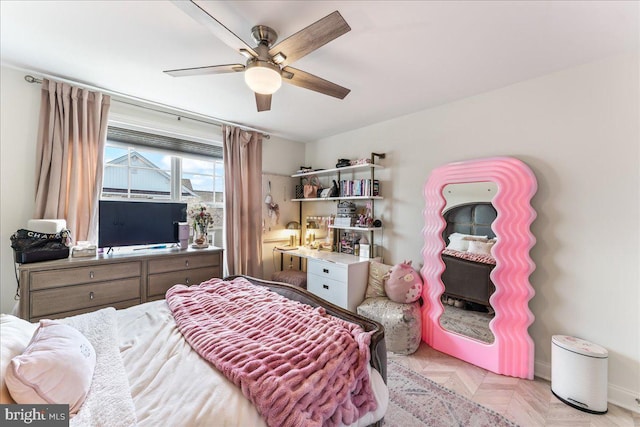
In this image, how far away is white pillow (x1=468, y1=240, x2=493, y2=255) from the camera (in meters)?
2.27

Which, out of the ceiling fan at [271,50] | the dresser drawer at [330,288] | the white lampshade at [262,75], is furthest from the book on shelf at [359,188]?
the white lampshade at [262,75]

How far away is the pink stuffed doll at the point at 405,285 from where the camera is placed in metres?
2.59

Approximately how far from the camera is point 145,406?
89 cm

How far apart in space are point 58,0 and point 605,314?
13.0 feet

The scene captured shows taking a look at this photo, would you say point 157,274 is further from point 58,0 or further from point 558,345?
point 558,345

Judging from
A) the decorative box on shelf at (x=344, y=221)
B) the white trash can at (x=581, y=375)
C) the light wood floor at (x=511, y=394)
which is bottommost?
the light wood floor at (x=511, y=394)

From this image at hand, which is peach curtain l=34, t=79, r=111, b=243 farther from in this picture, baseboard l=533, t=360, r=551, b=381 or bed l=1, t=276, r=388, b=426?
baseboard l=533, t=360, r=551, b=381

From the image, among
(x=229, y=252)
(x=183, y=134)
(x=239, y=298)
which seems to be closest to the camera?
(x=239, y=298)

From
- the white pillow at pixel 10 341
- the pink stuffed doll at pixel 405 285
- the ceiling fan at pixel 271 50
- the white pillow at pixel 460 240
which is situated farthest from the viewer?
the pink stuffed doll at pixel 405 285

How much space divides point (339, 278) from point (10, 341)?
2.35m

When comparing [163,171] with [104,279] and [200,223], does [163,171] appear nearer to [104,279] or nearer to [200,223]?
[200,223]

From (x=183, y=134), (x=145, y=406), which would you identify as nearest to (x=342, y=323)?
(x=145, y=406)

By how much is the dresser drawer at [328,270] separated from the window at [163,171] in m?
1.34

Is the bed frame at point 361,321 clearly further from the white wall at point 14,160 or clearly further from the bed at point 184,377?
the white wall at point 14,160
